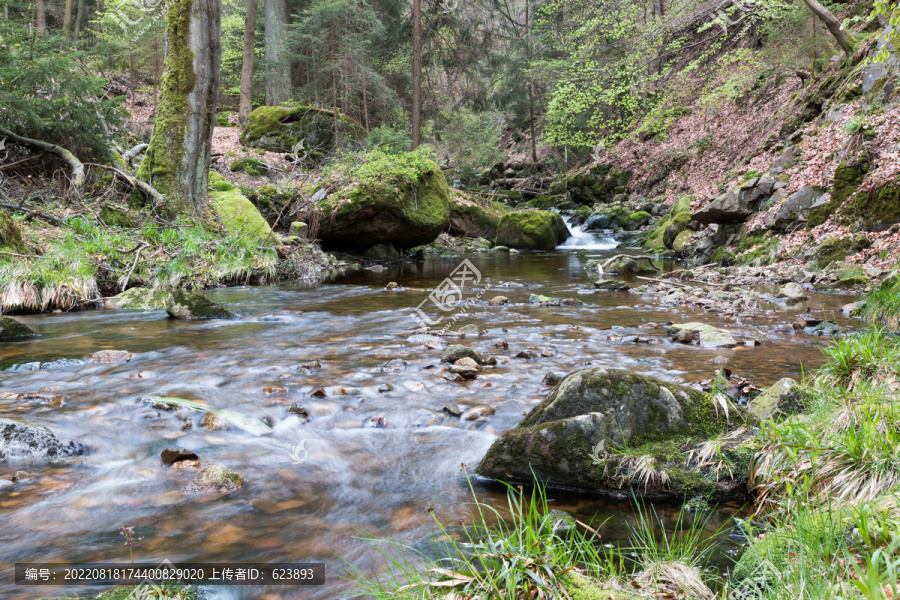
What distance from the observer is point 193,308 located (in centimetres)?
755

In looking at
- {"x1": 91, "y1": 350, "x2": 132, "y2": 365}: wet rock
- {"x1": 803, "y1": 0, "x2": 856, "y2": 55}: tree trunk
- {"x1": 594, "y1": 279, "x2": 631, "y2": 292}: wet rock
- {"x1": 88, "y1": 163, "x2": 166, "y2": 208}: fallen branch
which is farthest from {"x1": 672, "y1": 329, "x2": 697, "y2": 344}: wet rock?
{"x1": 803, "y1": 0, "x2": 856, "y2": 55}: tree trunk

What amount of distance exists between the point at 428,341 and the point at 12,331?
4858mm

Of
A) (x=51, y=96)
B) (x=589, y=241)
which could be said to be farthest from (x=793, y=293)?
(x=51, y=96)

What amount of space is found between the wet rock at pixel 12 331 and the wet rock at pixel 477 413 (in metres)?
5.54

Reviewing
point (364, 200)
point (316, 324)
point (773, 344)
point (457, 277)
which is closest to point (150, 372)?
point (316, 324)

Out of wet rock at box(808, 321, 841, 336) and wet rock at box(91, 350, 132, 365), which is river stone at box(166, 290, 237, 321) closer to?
wet rock at box(91, 350, 132, 365)

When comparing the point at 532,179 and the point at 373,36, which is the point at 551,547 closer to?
the point at 373,36

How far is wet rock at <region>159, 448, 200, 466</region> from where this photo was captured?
3281mm

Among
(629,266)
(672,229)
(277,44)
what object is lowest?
(629,266)

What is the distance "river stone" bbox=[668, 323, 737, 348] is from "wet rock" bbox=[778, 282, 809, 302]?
2.75 m

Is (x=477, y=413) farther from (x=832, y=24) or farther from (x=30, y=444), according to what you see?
(x=832, y=24)

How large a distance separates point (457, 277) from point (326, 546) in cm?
1042

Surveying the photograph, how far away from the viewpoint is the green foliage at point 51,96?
10.3 metres

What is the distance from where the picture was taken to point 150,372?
4906 millimetres
